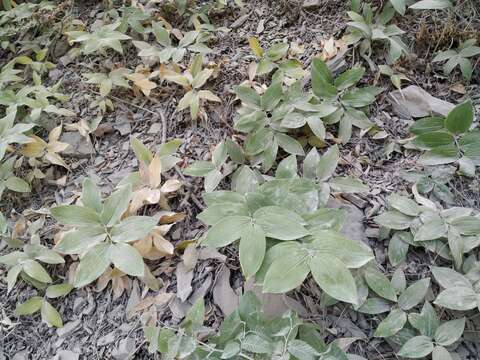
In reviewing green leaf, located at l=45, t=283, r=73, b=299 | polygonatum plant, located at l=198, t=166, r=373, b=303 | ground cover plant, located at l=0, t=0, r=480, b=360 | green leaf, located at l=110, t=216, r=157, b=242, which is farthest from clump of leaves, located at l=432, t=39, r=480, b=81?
green leaf, located at l=45, t=283, r=73, b=299

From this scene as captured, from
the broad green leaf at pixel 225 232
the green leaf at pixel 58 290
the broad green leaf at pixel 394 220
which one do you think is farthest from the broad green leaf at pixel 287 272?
the green leaf at pixel 58 290

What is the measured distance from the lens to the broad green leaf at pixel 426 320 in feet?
3.50

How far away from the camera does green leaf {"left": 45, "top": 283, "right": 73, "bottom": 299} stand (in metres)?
1.33

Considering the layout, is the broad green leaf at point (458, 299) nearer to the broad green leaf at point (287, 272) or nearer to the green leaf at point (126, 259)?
the broad green leaf at point (287, 272)

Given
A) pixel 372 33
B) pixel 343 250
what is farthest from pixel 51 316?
pixel 372 33

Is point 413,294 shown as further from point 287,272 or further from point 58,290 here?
point 58,290

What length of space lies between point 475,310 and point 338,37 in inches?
45.8

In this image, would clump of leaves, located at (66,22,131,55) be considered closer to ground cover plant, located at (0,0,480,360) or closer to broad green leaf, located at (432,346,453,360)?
ground cover plant, located at (0,0,480,360)

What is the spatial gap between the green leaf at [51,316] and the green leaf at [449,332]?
106cm

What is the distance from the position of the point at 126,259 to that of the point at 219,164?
465 mm

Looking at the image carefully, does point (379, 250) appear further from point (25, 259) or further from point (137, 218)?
point (25, 259)

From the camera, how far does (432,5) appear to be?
1.58 meters

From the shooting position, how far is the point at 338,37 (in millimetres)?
1774

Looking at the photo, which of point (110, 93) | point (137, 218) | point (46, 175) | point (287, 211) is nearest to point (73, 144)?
point (46, 175)
